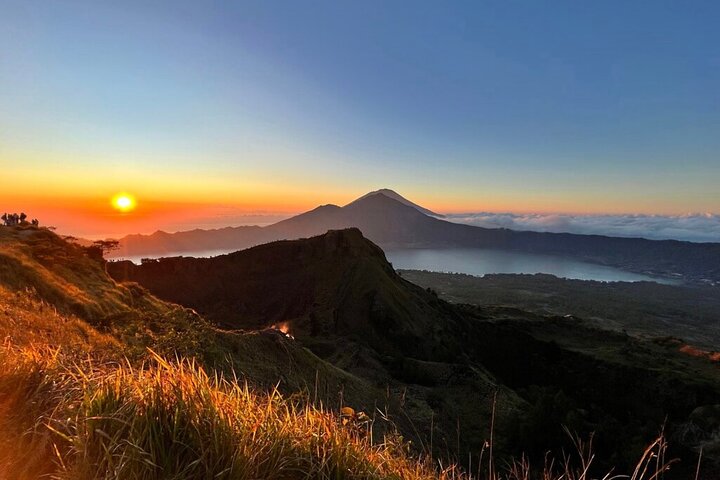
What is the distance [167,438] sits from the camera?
3.01m

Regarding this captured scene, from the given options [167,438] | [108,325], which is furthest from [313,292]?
[167,438]

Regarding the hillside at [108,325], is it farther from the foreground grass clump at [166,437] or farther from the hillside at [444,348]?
the hillside at [444,348]

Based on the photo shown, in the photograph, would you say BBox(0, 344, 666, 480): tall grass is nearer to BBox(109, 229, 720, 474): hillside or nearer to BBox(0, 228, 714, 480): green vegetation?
BBox(0, 228, 714, 480): green vegetation

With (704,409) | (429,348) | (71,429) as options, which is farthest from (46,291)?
(704,409)

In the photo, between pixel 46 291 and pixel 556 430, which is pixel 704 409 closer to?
pixel 556 430

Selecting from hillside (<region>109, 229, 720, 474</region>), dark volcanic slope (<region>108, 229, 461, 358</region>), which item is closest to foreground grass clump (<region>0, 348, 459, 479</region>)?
hillside (<region>109, 229, 720, 474</region>)

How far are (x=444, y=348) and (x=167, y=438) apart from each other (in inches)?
2225

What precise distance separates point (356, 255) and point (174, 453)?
67894mm

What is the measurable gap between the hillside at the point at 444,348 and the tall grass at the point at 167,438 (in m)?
22.9

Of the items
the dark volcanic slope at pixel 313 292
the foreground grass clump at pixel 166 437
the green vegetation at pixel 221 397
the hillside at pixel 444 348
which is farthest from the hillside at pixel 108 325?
the dark volcanic slope at pixel 313 292

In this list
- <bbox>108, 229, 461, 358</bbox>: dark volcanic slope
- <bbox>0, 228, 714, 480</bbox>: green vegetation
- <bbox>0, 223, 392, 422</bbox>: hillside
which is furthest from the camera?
<bbox>108, 229, 461, 358</bbox>: dark volcanic slope

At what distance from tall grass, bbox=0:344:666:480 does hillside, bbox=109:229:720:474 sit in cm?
2290

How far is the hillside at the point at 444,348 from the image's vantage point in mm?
29234

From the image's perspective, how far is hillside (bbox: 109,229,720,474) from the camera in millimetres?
29234
